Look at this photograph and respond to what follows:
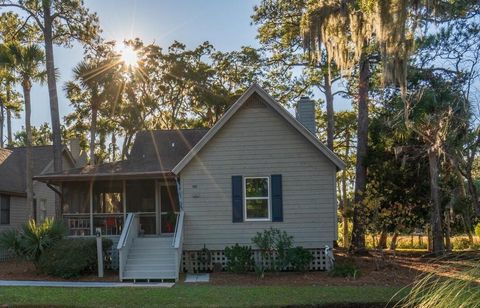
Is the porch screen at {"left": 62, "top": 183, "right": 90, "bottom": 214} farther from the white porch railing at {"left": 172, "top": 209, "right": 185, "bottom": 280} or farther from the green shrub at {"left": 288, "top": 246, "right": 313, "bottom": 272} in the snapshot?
the green shrub at {"left": 288, "top": 246, "right": 313, "bottom": 272}

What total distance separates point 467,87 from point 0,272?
1498 centimetres

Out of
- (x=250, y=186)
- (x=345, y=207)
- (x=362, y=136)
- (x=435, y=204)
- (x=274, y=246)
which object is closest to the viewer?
(x=274, y=246)

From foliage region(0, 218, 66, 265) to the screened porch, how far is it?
1.84 meters

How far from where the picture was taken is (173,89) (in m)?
32.5

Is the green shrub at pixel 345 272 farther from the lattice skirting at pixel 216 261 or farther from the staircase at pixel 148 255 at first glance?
the staircase at pixel 148 255

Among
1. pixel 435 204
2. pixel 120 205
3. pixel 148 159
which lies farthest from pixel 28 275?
pixel 435 204

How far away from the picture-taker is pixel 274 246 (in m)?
14.6

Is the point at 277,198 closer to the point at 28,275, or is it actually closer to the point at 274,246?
the point at 274,246

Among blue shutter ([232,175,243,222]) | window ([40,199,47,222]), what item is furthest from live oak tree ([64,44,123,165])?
blue shutter ([232,175,243,222])

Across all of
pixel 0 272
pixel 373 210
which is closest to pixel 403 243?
pixel 373 210

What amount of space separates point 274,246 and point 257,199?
4.97 feet

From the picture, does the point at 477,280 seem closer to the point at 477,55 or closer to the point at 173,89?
the point at 477,55

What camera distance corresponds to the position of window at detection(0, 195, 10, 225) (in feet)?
71.1

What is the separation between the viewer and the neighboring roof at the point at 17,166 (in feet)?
73.9
